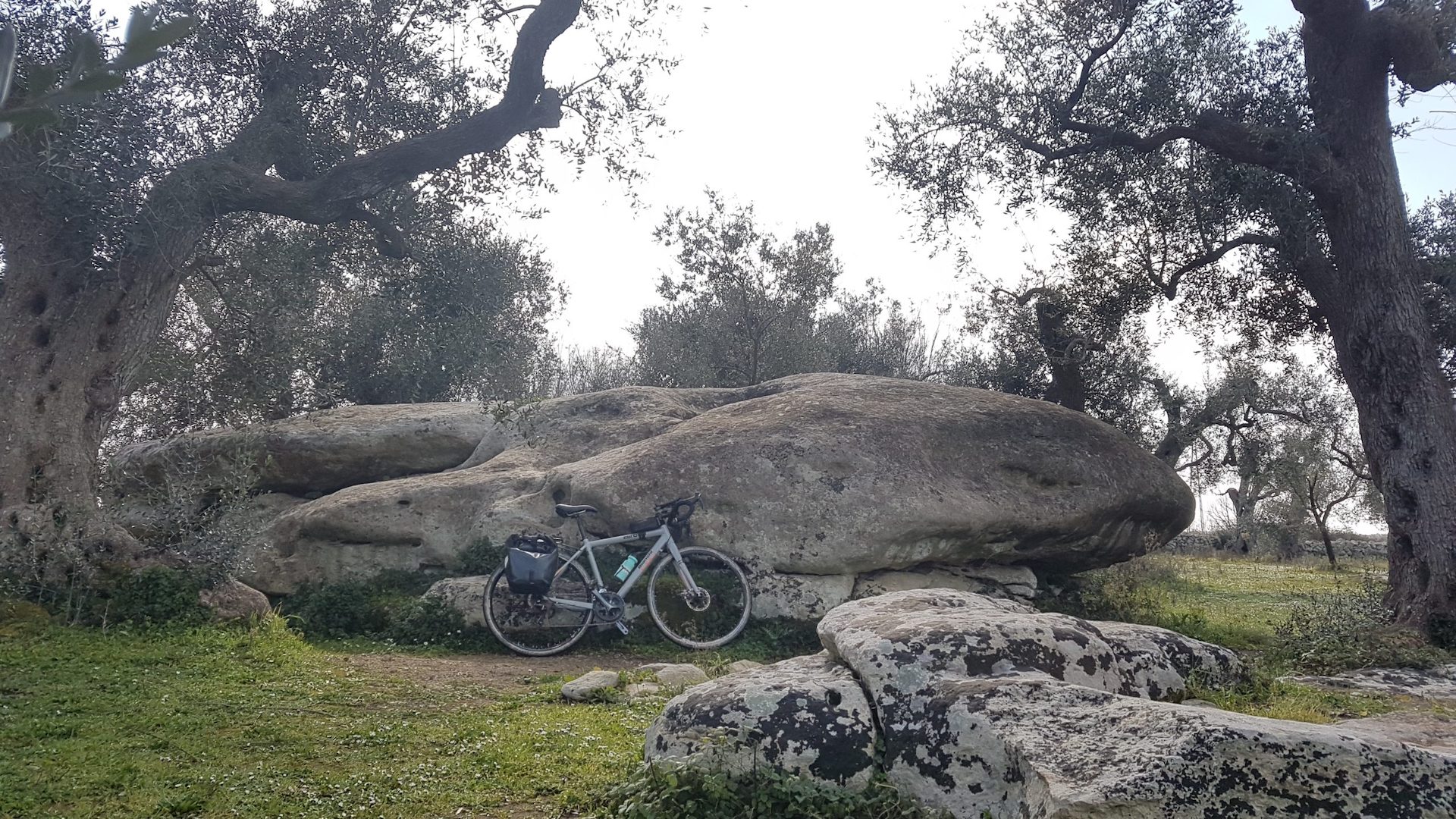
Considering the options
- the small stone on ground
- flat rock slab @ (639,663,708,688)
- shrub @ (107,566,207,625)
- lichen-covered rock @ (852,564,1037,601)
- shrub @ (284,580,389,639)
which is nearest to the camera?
the small stone on ground

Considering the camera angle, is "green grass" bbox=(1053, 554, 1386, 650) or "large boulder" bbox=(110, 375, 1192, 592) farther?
"green grass" bbox=(1053, 554, 1386, 650)

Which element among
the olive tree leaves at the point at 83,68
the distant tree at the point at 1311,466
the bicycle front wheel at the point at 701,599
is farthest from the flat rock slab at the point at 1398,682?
the distant tree at the point at 1311,466

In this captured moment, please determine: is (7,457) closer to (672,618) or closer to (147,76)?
(147,76)

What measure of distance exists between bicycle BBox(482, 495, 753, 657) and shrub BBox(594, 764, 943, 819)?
7.34 meters

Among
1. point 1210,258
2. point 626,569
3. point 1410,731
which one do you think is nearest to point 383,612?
point 626,569

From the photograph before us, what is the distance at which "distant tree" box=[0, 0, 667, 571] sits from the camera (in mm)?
11477

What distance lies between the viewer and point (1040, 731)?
162 inches

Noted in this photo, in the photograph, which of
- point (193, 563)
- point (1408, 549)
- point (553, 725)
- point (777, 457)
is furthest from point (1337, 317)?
point (193, 563)

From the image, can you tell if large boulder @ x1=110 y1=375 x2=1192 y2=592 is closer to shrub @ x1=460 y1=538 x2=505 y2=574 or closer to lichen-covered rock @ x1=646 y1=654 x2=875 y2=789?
shrub @ x1=460 y1=538 x2=505 y2=574

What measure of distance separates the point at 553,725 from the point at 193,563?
274 inches

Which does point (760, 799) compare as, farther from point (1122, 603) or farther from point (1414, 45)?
point (1414, 45)

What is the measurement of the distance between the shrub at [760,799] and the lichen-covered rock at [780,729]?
0.07 meters

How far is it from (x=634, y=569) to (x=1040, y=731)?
8341 millimetres

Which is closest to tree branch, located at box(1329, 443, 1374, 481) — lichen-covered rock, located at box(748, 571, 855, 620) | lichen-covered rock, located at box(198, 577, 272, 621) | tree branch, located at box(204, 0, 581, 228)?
lichen-covered rock, located at box(748, 571, 855, 620)
